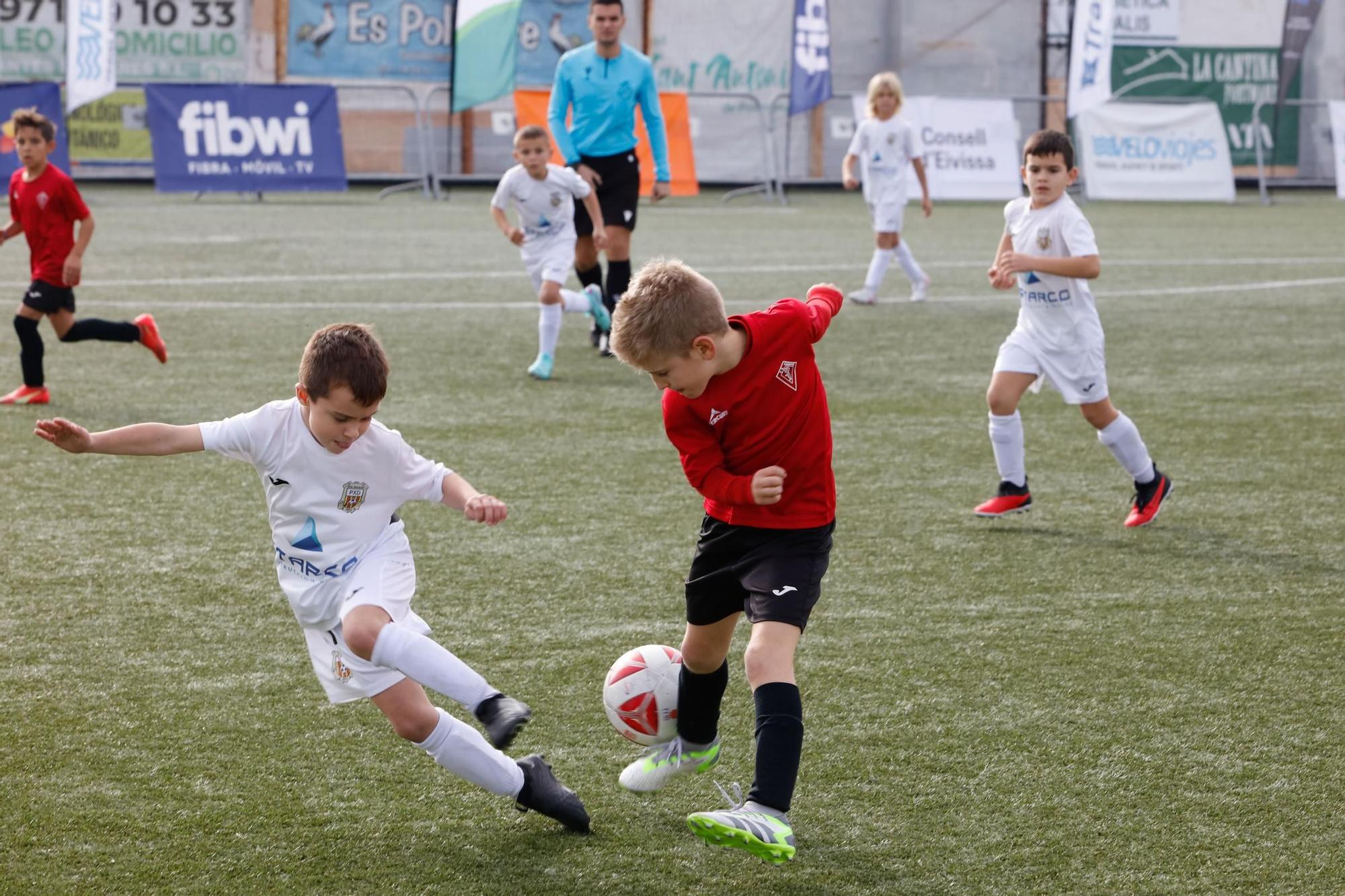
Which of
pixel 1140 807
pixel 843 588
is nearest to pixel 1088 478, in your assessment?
pixel 843 588

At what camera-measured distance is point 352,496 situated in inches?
127

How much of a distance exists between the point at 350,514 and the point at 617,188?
6797 mm

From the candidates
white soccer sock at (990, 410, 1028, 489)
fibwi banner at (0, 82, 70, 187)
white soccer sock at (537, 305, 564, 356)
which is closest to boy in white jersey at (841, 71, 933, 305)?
white soccer sock at (537, 305, 564, 356)

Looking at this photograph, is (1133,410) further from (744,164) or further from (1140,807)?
(744,164)

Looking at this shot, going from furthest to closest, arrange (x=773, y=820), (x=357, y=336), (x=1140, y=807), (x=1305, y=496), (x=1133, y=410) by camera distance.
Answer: (x=1133, y=410) < (x=1305, y=496) < (x=1140, y=807) < (x=357, y=336) < (x=773, y=820)

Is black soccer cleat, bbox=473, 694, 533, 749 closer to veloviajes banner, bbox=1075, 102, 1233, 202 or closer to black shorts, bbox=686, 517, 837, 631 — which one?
black shorts, bbox=686, 517, 837, 631

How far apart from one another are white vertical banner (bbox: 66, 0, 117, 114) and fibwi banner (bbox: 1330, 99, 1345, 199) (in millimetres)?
18781

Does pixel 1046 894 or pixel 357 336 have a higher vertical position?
pixel 357 336

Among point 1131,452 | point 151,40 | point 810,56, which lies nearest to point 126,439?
point 1131,452

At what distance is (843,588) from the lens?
497 cm

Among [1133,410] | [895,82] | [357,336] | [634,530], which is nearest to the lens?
[357,336]

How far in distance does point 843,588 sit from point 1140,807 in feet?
5.66

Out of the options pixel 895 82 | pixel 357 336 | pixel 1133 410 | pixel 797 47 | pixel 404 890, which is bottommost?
pixel 404 890

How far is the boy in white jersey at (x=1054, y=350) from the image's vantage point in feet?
19.1
